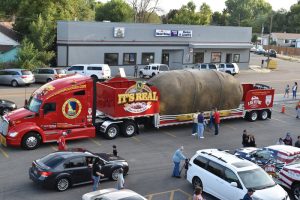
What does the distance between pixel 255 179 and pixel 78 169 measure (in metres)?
6.32

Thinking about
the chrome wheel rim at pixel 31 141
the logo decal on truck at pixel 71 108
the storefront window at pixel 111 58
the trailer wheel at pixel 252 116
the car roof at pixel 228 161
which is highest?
the storefront window at pixel 111 58

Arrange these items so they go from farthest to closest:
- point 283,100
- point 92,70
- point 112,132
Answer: point 92,70 < point 283,100 < point 112,132

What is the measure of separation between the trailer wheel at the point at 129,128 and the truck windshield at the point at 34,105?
4759mm

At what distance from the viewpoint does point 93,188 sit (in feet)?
51.2

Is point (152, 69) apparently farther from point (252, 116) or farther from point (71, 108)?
point (71, 108)

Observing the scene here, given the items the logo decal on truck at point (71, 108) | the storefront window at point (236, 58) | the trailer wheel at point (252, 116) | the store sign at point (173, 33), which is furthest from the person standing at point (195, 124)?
the storefront window at point (236, 58)

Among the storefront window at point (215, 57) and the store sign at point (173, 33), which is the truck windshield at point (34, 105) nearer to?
the store sign at point (173, 33)

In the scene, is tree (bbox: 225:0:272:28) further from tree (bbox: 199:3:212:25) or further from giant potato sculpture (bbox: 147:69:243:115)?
giant potato sculpture (bbox: 147:69:243:115)

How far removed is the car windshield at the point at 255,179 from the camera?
14586 millimetres

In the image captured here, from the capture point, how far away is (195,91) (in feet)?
83.4

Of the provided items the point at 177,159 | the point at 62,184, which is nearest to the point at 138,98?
the point at 177,159

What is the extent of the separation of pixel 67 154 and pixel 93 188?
159 cm

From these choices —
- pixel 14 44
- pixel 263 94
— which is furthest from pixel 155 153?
pixel 14 44

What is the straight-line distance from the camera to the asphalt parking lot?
1592cm
